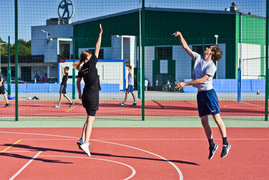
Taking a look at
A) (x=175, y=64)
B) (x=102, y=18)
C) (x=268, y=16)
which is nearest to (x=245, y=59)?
(x=175, y=64)

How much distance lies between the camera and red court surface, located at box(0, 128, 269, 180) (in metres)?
5.28

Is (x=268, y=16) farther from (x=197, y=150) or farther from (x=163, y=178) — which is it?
(x=163, y=178)

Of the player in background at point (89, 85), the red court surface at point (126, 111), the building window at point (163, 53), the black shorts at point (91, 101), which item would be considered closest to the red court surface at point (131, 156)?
the player in background at point (89, 85)

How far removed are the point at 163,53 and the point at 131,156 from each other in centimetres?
3573

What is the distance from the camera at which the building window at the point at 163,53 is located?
4144 cm

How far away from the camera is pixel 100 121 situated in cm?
1163

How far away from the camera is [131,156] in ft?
21.2

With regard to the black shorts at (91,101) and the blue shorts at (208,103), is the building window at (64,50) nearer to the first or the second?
the black shorts at (91,101)

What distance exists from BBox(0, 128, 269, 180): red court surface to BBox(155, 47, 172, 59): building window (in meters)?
32.3

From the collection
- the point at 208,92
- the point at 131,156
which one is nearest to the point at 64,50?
the point at 131,156

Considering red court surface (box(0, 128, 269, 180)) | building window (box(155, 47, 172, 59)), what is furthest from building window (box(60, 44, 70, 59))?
red court surface (box(0, 128, 269, 180))

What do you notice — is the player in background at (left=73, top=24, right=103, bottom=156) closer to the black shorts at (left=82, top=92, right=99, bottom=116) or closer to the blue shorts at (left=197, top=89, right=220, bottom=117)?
the black shorts at (left=82, top=92, right=99, bottom=116)

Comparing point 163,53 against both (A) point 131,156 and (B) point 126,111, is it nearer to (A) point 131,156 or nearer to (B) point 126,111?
(B) point 126,111

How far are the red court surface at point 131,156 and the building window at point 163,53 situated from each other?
32345mm
